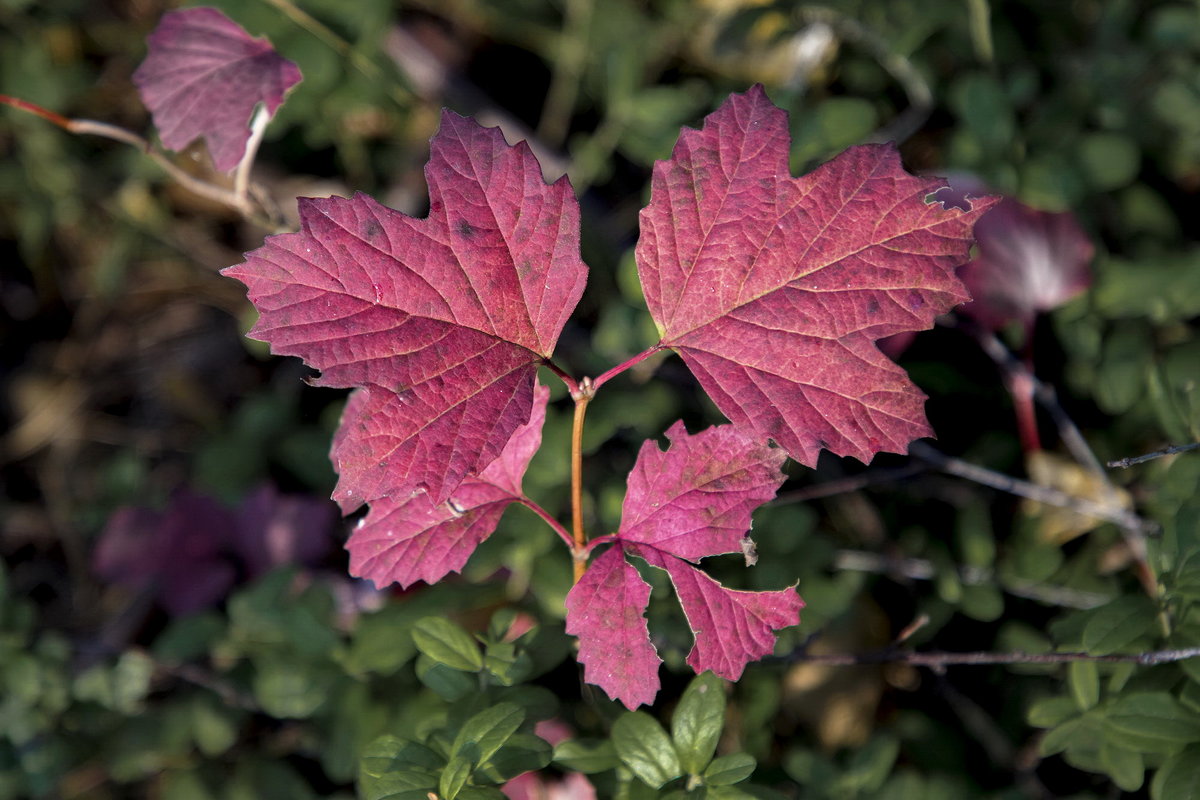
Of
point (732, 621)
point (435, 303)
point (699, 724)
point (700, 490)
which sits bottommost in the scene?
point (699, 724)

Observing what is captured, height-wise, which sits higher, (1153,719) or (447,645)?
(1153,719)

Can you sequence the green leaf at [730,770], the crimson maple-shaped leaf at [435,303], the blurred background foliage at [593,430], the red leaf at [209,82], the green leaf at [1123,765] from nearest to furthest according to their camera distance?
the crimson maple-shaped leaf at [435,303] < the green leaf at [730,770] < the green leaf at [1123,765] < the red leaf at [209,82] < the blurred background foliage at [593,430]

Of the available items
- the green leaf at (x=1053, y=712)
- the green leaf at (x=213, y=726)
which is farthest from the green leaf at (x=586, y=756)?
the green leaf at (x=213, y=726)

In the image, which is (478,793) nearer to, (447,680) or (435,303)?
(447,680)

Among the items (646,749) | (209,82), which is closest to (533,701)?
(646,749)

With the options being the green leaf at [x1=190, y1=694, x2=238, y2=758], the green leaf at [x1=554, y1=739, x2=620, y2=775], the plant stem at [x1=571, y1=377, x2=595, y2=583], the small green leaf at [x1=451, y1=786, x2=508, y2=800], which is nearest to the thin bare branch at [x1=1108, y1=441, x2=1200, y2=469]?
the plant stem at [x1=571, y1=377, x2=595, y2=583]

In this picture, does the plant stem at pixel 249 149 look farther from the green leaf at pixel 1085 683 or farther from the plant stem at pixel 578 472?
the green leaf at pixel 1085 683
